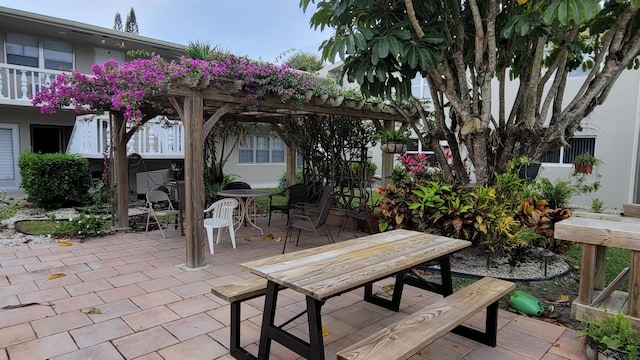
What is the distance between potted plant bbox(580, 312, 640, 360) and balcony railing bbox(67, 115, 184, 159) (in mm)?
8563

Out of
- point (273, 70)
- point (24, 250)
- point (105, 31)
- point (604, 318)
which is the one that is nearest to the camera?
point (604, 318)

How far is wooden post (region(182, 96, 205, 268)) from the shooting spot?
4.25m

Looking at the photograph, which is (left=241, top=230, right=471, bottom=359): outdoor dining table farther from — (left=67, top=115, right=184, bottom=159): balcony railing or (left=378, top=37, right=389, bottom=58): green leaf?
(left=67, top=115, right=184, bottom=159): balcony railing

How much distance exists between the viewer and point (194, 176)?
171 inches

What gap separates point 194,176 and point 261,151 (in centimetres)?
944

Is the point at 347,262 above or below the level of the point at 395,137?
below

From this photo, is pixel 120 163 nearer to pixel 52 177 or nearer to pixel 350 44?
pixel 52 177

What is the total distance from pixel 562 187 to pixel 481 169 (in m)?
1.54

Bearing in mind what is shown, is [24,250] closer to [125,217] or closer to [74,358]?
[125,217]

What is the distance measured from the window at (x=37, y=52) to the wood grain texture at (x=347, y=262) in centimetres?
1036

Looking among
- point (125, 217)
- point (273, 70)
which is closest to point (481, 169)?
point (273, 70)

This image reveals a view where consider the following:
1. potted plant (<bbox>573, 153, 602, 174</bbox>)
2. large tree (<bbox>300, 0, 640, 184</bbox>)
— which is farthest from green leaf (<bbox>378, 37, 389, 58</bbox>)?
potted plant (<bbox>573, 153, 602, 174</bbox>)

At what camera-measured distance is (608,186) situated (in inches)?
341

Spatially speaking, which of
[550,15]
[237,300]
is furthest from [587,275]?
[237,300]
